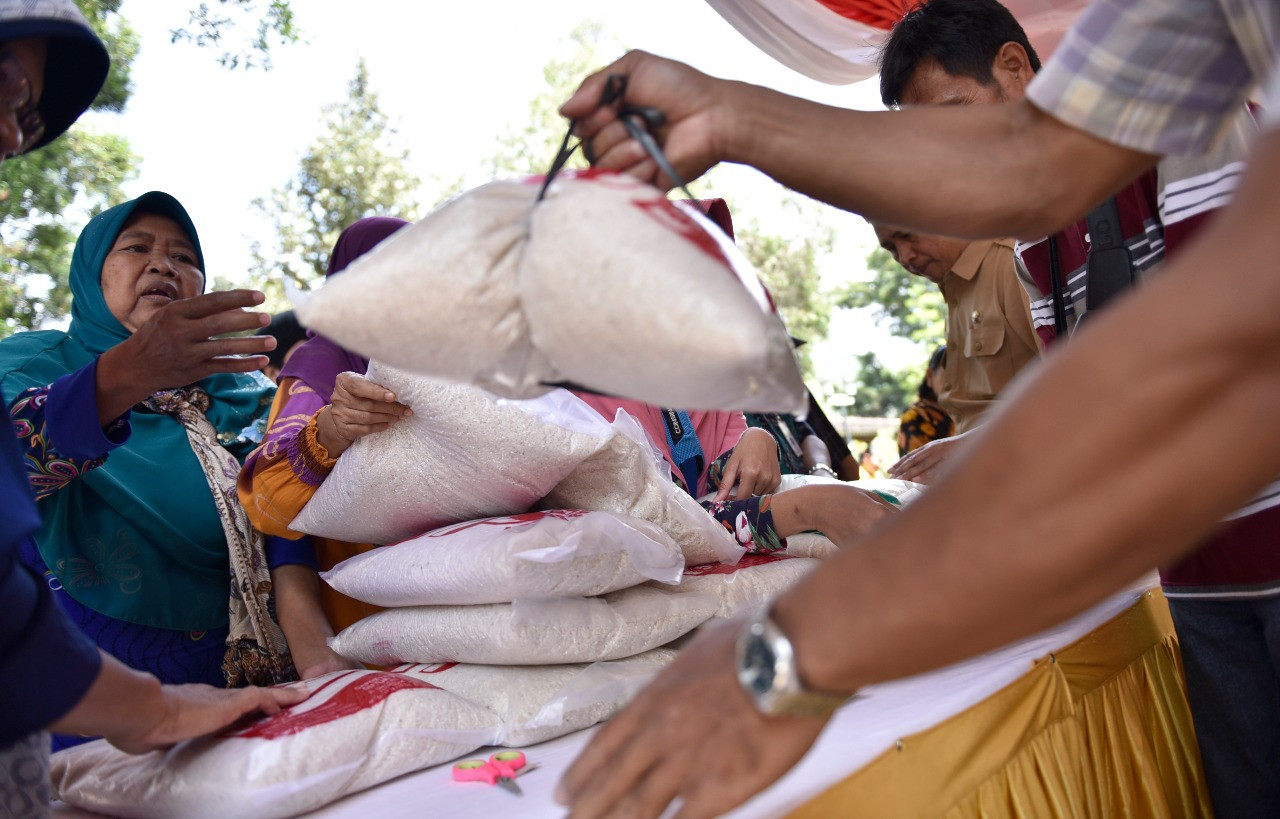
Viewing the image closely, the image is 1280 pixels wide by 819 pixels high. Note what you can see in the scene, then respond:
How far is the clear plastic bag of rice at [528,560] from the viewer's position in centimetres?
115

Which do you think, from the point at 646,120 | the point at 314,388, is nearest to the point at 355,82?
the point at 314,388

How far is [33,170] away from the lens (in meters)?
5.86

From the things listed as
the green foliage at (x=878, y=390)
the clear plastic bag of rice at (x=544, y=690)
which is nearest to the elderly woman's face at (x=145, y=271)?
the clear plastic bag of rice at (x=544, y=690)

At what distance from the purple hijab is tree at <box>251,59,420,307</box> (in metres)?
9.46

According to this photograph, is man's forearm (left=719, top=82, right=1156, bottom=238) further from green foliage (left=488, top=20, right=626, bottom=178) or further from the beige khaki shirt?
green foliage (left=488, top=20, right=626, bottom=178)

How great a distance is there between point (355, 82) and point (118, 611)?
37.9 ft

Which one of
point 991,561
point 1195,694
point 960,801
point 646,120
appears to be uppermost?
point 646,120

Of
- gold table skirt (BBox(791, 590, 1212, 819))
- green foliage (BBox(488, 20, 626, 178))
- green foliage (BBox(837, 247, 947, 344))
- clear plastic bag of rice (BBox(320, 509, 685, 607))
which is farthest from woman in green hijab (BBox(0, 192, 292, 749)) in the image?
green foliage (BBox(837, 247, 947, 344))

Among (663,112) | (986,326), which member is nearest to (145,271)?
(663,112)

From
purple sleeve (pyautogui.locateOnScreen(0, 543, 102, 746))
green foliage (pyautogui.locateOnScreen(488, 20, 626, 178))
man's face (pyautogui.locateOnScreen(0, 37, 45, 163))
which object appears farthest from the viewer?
green foliage (pyautogui.locateOnScreen(488, 20, 626, 178))

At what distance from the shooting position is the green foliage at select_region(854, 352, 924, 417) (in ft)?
59.9

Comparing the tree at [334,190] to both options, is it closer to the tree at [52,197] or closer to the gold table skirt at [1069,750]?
the tree at [52,197]

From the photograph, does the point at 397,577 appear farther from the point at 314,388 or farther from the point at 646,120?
the point at 646,120

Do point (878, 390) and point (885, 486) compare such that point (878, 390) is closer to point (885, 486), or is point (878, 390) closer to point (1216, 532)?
point (885, 486)
